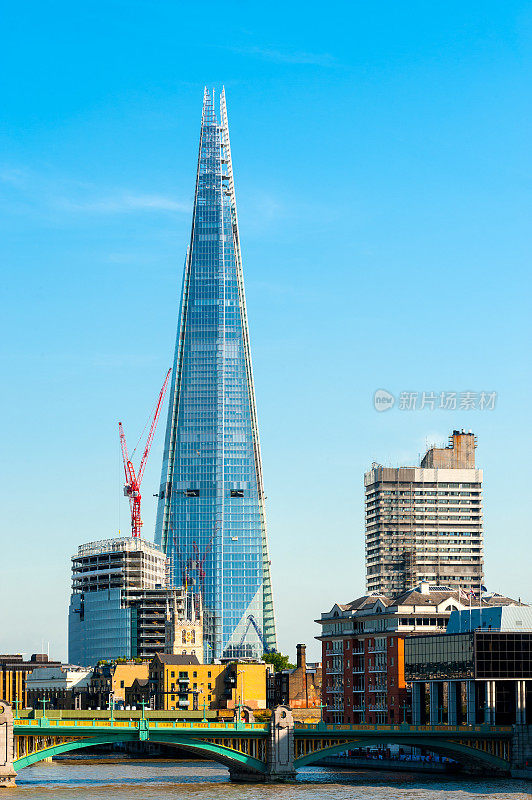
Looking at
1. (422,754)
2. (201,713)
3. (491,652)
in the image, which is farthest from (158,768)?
(491,652)

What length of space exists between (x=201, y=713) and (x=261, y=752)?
41.8 m

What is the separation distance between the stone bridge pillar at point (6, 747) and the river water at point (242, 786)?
199 cm

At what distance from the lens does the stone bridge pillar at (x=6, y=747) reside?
14688 centimetres

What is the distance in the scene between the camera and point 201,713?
642ft

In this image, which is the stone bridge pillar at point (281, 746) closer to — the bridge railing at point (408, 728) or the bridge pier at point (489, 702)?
the bridge railing at point (408, 728)

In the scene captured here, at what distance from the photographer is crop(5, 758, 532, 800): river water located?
135875mm

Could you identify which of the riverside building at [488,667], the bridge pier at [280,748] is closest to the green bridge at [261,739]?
the bridge pier at [280,748]

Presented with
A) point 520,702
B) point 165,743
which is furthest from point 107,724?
point 520,702

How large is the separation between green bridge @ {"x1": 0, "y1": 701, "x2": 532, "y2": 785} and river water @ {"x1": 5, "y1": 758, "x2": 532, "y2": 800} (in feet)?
9.62

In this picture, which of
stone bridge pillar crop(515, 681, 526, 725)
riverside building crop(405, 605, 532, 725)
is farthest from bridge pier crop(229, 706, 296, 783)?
stone bridge pillar crop(515, 681, 526, 725)

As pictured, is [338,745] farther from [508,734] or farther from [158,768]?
[158,768]

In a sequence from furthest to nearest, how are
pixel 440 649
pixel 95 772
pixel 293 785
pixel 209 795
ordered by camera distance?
pixel 440 649 < pixel 95 772 < pixel 293 785 < pixel 209 795

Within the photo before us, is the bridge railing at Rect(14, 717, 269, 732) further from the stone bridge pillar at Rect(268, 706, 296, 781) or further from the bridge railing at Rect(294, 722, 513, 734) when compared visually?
the bridge railing at Rect(294, 722, 513, 734)

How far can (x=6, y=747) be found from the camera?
148500mm
